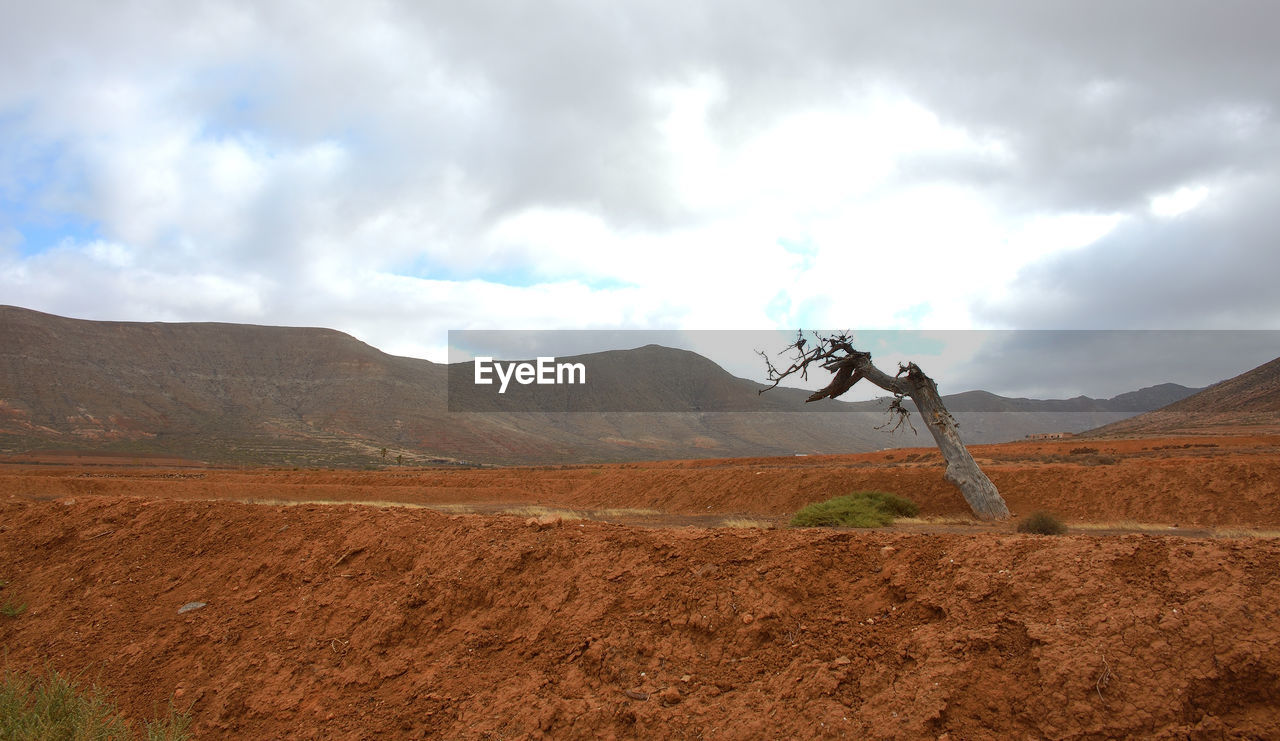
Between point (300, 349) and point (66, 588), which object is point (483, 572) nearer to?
point (66, 588)

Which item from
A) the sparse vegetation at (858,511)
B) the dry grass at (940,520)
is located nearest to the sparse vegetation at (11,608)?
the sparse vegetation at (858,511)

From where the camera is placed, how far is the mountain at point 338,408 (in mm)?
72312

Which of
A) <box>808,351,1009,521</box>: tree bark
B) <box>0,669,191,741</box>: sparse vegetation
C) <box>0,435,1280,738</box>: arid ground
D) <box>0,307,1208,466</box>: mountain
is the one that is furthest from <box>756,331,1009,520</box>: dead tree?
<box>0,307,1208,466</box>: mountain

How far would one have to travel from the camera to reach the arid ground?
417 centimetres

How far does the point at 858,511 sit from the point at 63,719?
12.6 metres

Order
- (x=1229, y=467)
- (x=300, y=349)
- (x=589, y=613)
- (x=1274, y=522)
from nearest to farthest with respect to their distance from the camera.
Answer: (x=589, y=613) → (x=1274, y=522) → (x=1229, y=467) → (x=300, y=349)

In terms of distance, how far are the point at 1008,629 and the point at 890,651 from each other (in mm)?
795

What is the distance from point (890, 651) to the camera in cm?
474

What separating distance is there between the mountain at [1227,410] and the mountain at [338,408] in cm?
3345

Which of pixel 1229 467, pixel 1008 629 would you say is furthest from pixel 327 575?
pixel 1229 467

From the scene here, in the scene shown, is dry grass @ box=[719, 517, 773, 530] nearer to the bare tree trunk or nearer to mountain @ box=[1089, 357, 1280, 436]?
the bare tree trunk

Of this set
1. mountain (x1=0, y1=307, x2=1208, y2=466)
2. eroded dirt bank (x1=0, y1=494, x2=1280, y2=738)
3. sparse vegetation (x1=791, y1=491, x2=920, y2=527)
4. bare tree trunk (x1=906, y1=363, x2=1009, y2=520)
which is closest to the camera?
eroded dirt bank (x1=0, y1=494, x2=1280, y2=738)

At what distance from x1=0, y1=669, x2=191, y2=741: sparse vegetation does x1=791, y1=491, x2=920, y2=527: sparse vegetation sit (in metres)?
10.8

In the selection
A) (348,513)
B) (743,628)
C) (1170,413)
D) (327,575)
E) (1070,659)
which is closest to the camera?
(1070,659)
